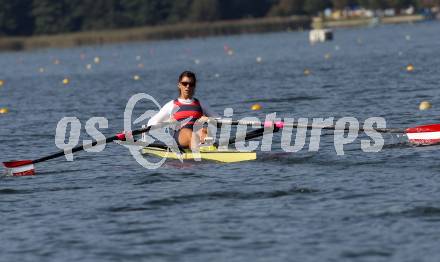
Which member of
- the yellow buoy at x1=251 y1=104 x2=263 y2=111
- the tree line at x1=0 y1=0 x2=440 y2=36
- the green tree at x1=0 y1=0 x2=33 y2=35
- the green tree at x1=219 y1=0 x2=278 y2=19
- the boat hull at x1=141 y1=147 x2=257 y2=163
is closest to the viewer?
the boat hull at x1=141 y1=147 x2=257 y2=163

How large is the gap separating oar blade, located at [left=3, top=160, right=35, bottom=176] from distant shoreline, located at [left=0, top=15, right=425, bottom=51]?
125m

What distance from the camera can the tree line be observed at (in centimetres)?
16998

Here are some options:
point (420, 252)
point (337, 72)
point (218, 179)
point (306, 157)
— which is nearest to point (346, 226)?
point (420, 252)

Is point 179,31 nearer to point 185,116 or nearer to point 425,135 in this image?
point 185,116

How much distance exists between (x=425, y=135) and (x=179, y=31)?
140013 mm

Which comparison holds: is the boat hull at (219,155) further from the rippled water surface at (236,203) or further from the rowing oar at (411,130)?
the rowing oar at (411,130)

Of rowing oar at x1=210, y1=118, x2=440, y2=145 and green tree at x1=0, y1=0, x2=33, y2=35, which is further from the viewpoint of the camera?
green tree at x1=0, y1=0, x2=33, y2=35

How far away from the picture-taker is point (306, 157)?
20.8 meters

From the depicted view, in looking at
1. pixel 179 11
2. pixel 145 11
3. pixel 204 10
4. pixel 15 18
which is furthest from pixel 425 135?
pixel 179 11

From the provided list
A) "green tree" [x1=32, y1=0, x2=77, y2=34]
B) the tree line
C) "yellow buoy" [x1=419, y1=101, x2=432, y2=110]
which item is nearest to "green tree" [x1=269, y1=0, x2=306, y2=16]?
the tree line

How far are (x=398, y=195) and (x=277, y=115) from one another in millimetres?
14573

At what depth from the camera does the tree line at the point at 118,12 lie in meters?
170

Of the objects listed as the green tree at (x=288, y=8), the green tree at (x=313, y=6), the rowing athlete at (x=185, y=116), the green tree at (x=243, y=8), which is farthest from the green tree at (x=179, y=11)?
the rowing athlete at (x=185, y=116)

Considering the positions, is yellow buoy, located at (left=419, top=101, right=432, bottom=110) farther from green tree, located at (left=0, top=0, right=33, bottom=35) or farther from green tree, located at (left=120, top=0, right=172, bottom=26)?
green tree, located at (left=120, top=0, right=172, bottom=26)
